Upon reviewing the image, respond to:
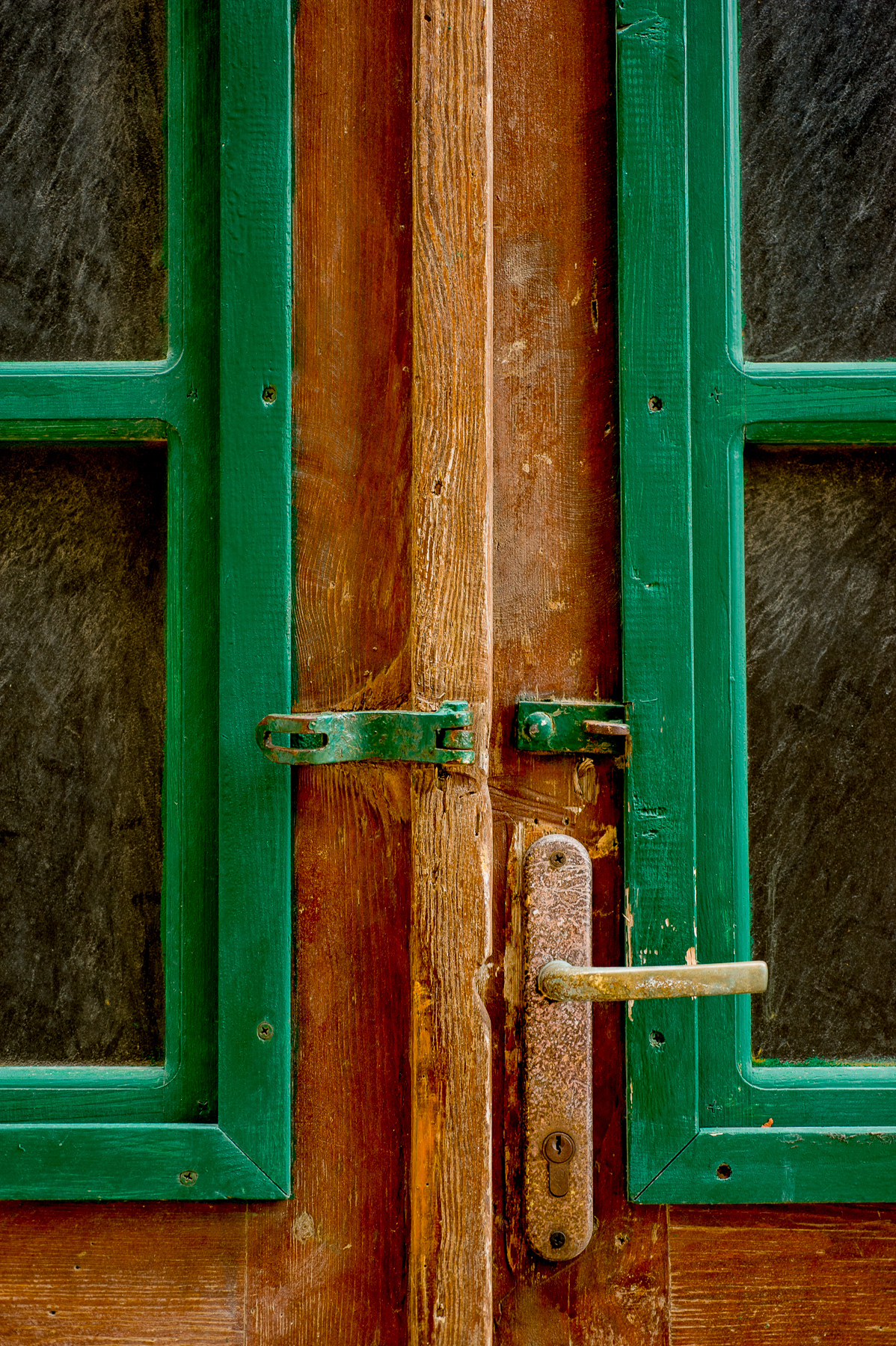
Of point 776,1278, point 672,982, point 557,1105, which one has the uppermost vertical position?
point 672,982

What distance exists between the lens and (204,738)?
26.2 inches

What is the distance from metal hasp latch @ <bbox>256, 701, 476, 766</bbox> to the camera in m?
0.60

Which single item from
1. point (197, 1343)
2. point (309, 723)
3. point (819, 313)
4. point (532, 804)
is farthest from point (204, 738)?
point (819, 313)

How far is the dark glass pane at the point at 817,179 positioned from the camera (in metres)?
0.70

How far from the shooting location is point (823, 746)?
2.28ft

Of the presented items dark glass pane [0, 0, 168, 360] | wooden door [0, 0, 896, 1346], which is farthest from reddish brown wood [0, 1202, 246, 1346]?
dark glass pane [0, 0, 168, 360]

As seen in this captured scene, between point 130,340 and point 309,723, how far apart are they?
358 mm

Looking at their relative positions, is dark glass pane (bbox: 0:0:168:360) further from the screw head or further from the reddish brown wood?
the reddish brown wood

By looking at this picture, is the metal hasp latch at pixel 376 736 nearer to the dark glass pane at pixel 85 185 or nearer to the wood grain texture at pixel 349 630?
the wood grain texture at pixel 349 630

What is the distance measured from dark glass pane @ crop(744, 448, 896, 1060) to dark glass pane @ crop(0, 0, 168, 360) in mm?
525

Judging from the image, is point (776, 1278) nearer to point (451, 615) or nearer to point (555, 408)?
point (451, 615)

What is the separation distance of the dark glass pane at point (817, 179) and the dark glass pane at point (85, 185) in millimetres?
481

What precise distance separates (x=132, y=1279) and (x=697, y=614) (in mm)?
659

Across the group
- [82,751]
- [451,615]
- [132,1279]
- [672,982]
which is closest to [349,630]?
[451,615]
